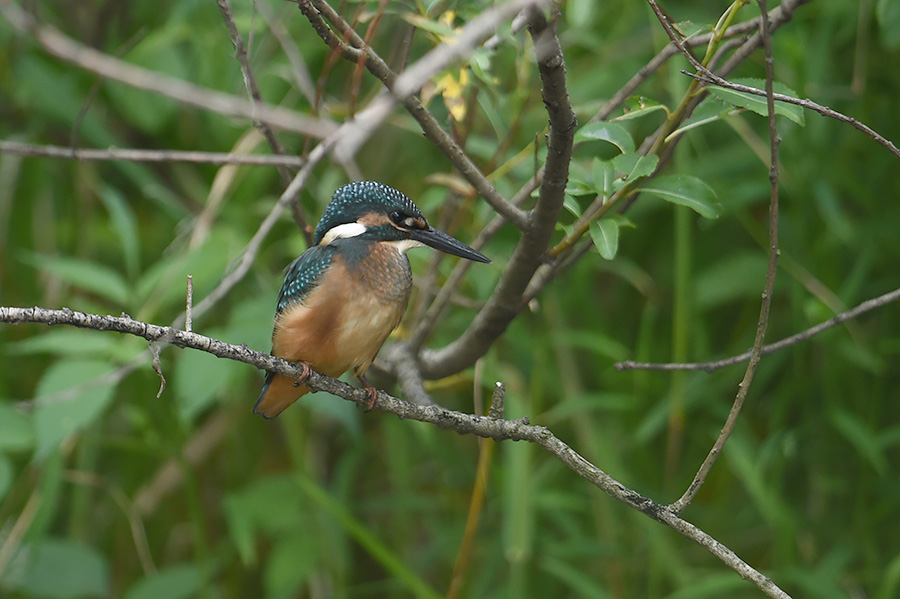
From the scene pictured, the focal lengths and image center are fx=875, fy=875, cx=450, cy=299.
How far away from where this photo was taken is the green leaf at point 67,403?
164 cm

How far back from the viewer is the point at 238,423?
254 cm

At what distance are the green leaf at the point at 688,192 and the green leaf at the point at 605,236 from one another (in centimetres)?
8

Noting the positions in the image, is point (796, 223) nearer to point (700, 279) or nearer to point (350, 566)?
point (700, 279)

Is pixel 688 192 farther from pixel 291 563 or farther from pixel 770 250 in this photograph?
pixel 291 563

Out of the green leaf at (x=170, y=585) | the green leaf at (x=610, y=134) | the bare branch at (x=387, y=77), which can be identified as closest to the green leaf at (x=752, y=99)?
the green leaf at (x=610, y=134)

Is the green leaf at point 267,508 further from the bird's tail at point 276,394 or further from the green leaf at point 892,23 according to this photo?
the green leaf at point 892,23

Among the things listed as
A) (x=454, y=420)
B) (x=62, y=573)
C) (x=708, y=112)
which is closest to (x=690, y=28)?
(x=708, y=112)

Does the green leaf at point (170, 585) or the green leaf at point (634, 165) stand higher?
the green leaf at point (634, 165)

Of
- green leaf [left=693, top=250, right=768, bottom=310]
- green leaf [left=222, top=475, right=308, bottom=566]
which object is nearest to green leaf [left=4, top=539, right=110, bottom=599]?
green leaf [left=222, top=475, right=308, bottom=566]

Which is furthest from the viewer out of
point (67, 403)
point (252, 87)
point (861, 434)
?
point (861, 434)

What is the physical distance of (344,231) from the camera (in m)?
1.54

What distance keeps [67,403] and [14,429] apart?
0.24 m

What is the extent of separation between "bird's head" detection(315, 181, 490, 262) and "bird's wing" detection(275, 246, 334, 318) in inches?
2.9

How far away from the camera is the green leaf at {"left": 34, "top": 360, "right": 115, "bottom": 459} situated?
1.64 metres
